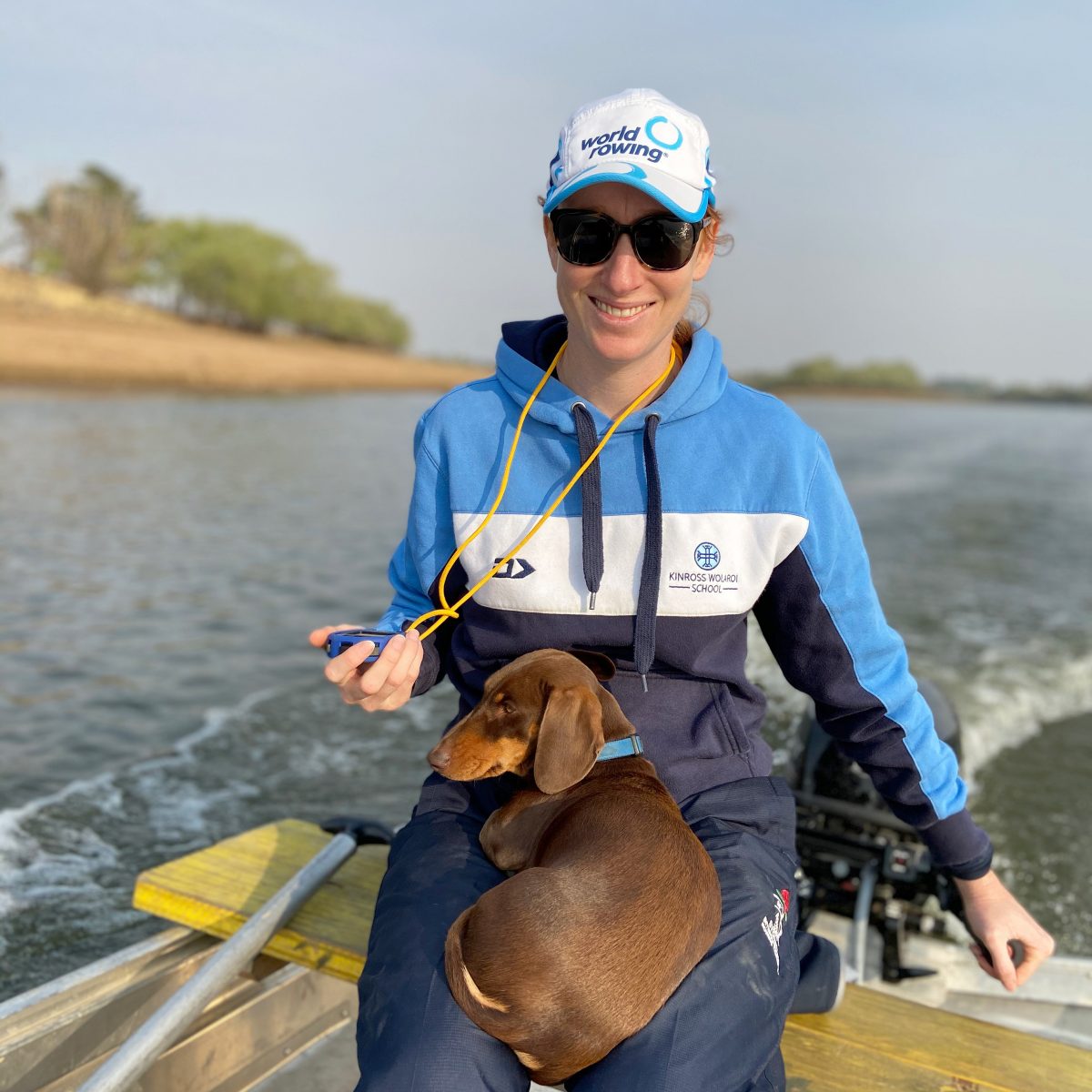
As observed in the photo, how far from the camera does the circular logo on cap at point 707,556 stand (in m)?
2.71

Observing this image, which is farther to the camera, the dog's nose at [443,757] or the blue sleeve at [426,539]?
the blue sleeve at [426,539]

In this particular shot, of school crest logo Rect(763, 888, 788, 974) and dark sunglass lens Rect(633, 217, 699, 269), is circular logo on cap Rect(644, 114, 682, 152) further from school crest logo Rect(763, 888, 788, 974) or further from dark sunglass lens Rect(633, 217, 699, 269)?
school crest logo Rect(763, 888, 788, 974)

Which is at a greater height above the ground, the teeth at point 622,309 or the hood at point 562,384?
the teeth at point 622,309

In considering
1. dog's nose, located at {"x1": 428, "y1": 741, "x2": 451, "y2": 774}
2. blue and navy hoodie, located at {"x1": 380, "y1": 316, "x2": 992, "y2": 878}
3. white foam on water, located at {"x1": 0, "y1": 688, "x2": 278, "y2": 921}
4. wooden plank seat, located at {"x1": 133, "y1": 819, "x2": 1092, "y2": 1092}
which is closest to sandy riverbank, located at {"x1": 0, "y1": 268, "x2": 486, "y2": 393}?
white foam on water, located at {"x1": 0, "y1": 688, "x2": 278, "y2": 921}

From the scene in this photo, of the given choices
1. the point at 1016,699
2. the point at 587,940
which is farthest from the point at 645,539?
the point at 1016,699

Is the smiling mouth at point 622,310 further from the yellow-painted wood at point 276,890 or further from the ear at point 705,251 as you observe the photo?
the yellow-painted wood at point 276,890

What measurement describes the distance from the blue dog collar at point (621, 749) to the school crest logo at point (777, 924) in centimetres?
49

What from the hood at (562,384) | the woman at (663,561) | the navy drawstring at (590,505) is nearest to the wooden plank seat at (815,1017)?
the woman at (663,561)

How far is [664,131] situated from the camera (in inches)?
100

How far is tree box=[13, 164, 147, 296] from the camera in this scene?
63.3m

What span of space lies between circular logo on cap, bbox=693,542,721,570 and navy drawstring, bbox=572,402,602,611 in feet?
0.85

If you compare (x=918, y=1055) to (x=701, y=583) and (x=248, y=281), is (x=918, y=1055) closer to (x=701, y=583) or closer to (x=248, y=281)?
(x=701, y=583)

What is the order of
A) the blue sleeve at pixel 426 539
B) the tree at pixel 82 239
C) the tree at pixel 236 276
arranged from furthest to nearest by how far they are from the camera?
the tree at pixel 236 276
the tree at pixel 82 239
the blue sleeve at pixel 426 539

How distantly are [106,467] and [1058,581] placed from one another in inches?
576
